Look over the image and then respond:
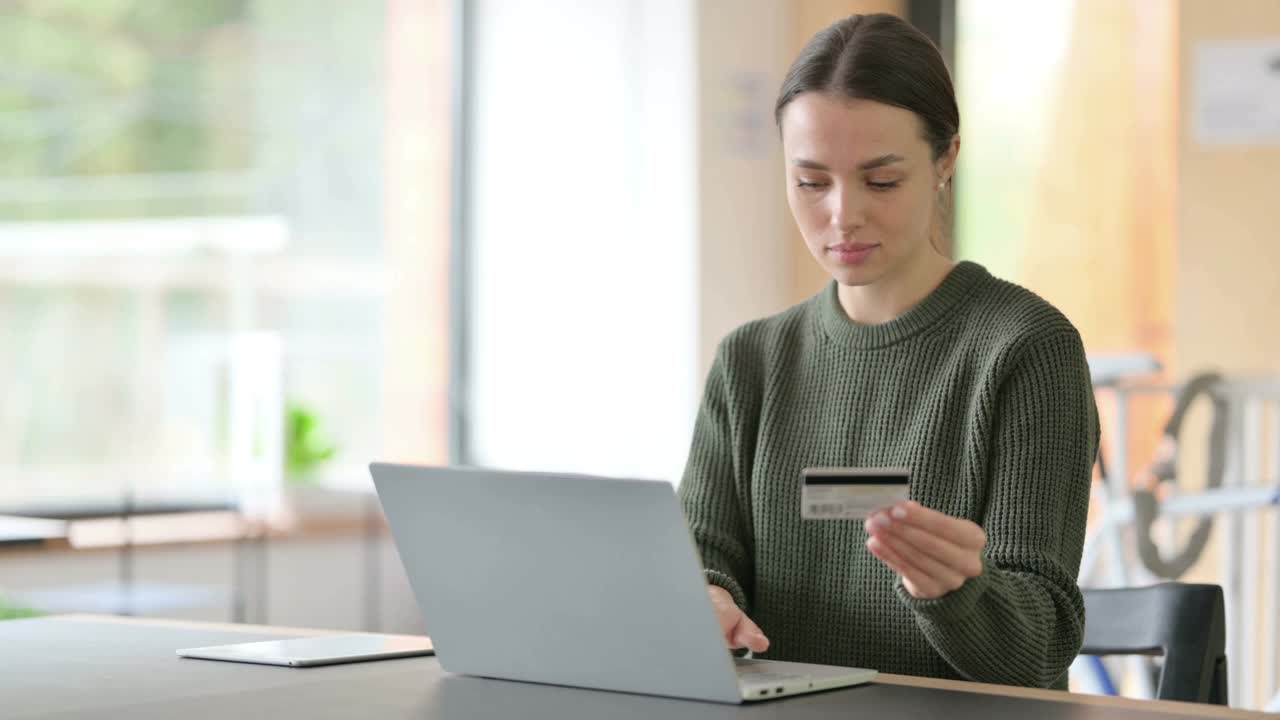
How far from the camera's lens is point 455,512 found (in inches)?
45.4

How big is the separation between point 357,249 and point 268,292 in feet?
0.98

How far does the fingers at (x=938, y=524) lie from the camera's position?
106cm

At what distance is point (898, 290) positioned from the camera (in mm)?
1530

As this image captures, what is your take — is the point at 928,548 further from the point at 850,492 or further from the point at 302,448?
the point at 302,448

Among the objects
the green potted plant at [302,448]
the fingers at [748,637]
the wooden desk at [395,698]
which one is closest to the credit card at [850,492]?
the wooden desk at [395,698]

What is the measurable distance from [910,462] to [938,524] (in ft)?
1.26

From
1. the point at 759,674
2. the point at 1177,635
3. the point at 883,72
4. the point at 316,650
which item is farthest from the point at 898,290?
the point at 316,650

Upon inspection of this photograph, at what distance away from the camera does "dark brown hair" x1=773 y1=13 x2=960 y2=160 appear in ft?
4.64

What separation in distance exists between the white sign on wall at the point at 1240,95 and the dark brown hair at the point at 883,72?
8.56 feet

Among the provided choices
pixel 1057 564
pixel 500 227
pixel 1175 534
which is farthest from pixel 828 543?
pixel 500 227

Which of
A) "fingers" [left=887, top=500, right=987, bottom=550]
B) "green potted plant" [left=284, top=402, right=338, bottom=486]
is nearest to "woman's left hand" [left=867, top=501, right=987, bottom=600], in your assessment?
"fingers" [left=887, top=500, right=987, bottom=550]

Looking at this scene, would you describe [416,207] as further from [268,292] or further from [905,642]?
[905,642]

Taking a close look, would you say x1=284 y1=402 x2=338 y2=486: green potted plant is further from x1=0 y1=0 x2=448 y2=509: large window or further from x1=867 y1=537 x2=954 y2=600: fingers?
x1=867 y1=537 x2=954 y2=600: fingers

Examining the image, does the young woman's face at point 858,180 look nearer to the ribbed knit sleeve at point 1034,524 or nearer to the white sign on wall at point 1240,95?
the ribbed knit sleeve at point 1034,524
